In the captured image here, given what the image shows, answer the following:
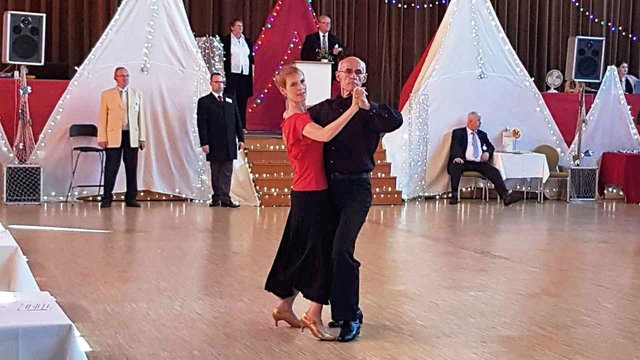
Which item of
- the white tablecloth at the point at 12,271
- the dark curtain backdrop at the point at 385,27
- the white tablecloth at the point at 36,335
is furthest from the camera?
the dark curtain backdrop at the point at 385,27

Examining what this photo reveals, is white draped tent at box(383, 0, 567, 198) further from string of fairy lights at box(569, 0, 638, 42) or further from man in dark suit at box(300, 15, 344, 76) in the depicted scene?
string of fairy lights at box(569, 0, 638, 42)

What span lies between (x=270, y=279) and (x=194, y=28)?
9.16 m

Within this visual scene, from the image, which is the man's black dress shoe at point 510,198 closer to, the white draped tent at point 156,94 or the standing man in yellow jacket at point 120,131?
the white draped tent at point 156,94

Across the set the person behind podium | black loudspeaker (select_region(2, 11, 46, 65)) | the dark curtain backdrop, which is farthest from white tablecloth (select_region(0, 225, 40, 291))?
the person behind podium

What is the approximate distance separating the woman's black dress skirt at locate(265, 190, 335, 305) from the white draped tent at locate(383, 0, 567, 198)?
7003 millimetres

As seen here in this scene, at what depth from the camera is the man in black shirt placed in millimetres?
4164

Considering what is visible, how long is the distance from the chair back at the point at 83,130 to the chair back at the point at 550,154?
571cm

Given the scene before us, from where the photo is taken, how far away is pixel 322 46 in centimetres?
1172

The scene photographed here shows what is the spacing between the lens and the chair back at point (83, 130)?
32.9ft

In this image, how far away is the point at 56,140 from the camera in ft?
33.2

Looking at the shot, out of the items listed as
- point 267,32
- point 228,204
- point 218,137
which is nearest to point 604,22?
point 267,32

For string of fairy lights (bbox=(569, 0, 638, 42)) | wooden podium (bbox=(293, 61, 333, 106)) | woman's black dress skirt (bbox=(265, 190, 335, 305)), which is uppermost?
string of fairy lights (bbox=(569, 0, 638, 42))

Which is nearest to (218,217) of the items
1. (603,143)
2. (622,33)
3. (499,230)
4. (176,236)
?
(176,236)

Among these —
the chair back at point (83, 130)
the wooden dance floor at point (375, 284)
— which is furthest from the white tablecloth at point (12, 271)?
the chair back at point (83, 130)
